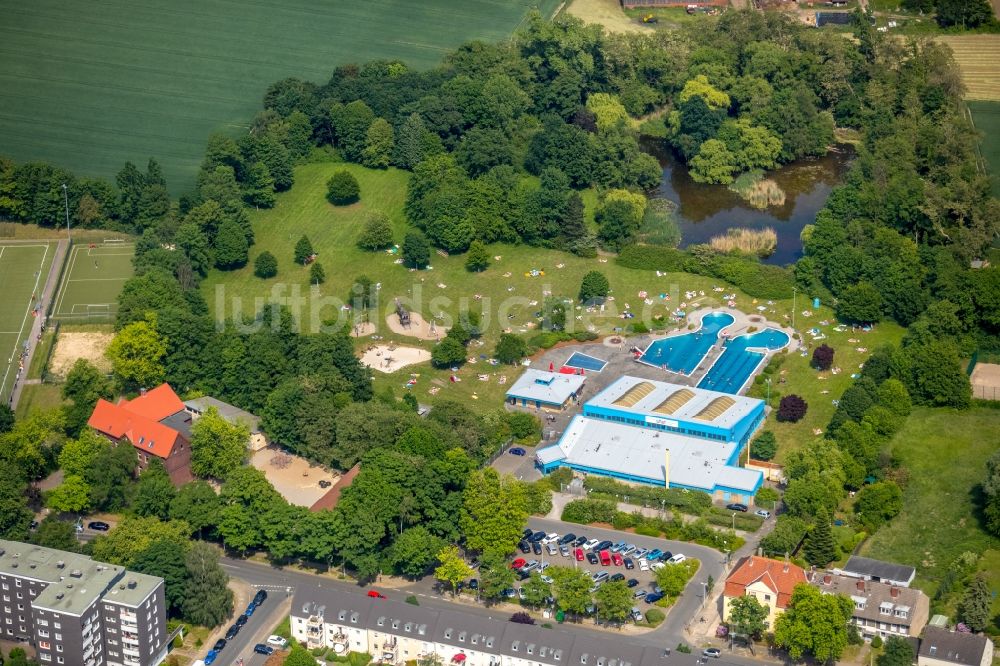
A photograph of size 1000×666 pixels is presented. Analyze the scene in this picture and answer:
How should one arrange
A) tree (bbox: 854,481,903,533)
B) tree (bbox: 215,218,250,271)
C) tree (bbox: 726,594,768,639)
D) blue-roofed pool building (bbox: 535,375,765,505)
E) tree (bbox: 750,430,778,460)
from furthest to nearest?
tree (bbox: 215,218,250,271)
tree (bbox: 750,430,778,460)
blue-roofed pool building (bbox: 535,375,765,505)
tree (bbox: 854,481,903,533)
tree (bbox: 726,594,768,639)

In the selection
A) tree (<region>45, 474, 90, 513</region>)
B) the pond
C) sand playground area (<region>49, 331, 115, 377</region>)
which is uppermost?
the pond

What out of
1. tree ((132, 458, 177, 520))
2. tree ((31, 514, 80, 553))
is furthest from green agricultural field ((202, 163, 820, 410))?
tree ((31, 514, 80, 553))

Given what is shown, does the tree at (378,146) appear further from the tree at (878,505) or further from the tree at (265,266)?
the tree at (878,505)

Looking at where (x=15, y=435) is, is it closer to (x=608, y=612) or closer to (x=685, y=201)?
(x=608, y=612)

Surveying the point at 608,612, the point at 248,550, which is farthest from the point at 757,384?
the point at 248,550

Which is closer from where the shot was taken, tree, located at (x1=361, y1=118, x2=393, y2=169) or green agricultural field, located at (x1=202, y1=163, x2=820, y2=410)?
green agricultural field, located at (x1=202, y1=163, x2=820, y2=410)

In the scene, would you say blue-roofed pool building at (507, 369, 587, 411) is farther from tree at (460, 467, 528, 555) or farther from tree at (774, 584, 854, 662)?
tree at (774, 584, 854, 662)
